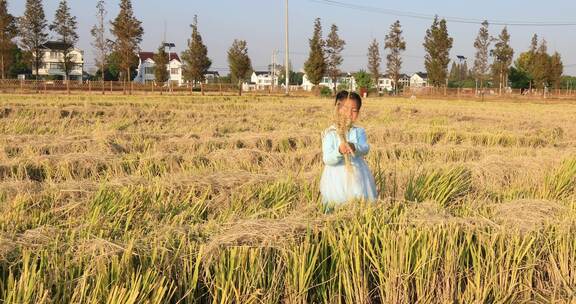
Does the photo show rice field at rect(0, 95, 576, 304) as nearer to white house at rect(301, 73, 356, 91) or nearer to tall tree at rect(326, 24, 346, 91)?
white house at rect(301, 73, 356, 91)

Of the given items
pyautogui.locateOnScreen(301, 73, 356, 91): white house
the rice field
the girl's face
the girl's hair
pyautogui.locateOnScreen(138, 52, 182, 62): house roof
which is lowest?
the rice field

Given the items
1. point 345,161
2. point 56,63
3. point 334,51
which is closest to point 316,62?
point 334,51

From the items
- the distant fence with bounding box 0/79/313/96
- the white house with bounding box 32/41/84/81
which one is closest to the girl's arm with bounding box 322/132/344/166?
the distant fence with bounding box 0/79/313/96

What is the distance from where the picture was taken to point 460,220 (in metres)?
3.04

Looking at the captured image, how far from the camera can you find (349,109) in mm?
3742

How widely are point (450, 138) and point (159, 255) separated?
9.12m

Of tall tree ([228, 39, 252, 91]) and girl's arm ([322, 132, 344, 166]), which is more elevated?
tall tree ([228, 39, 252, 91])

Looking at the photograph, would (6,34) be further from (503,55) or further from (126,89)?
(503,55)

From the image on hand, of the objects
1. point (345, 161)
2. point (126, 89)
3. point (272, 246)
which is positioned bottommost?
point (272, 246)

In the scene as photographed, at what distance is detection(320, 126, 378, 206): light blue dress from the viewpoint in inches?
149

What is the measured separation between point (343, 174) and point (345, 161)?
0.14m

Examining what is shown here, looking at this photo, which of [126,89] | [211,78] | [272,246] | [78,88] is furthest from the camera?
[211,78]

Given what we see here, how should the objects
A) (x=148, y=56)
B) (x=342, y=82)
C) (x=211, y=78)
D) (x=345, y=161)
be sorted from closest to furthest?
1. (x=345, y=161)
2. (x=342, y=82)
3. (x=148, y=56)
4. (x=211, y=78)

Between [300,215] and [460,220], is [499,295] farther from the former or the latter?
[300,215]
